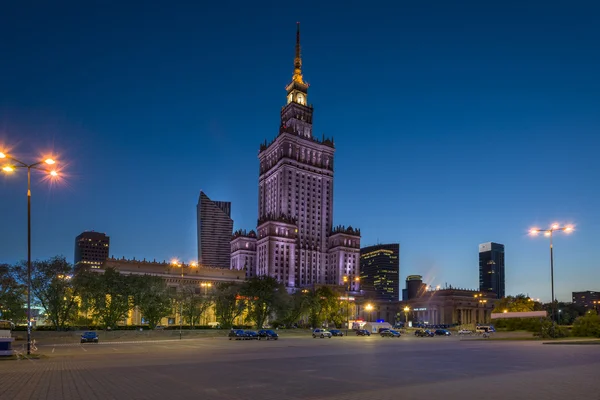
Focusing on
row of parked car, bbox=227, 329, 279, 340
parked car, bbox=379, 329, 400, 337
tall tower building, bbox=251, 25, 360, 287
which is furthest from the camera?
tall tower building, bbox=251, 25, 360, 287

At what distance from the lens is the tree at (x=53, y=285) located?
7375 cm

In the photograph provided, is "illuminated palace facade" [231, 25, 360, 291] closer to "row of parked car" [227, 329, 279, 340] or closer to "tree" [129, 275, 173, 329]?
"tree" [129, 275, 173, 329]

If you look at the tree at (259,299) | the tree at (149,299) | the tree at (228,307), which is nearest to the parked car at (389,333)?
the tree at (259,299)

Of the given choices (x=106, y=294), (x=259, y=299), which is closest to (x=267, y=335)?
(x=259, y=299)

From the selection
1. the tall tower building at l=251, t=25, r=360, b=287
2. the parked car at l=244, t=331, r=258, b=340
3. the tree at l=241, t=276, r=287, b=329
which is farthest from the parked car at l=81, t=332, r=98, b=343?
the tall tower building at l=251, t=25, r=360, b=287

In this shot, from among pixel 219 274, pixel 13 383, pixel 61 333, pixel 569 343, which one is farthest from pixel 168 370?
pixel 219 274

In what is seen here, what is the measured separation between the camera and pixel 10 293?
77062 millimetres

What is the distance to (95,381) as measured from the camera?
20031 millimetres

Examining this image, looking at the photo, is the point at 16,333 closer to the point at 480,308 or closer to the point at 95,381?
the point at 95,381

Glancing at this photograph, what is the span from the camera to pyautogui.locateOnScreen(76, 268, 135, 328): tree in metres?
77.5

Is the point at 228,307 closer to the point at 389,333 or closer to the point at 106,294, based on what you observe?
the point at 106,294

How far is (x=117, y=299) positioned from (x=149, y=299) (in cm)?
555

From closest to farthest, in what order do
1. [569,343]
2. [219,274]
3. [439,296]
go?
[569,343] < [219,274] < [439,296]

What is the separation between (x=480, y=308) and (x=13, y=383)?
206 meters
